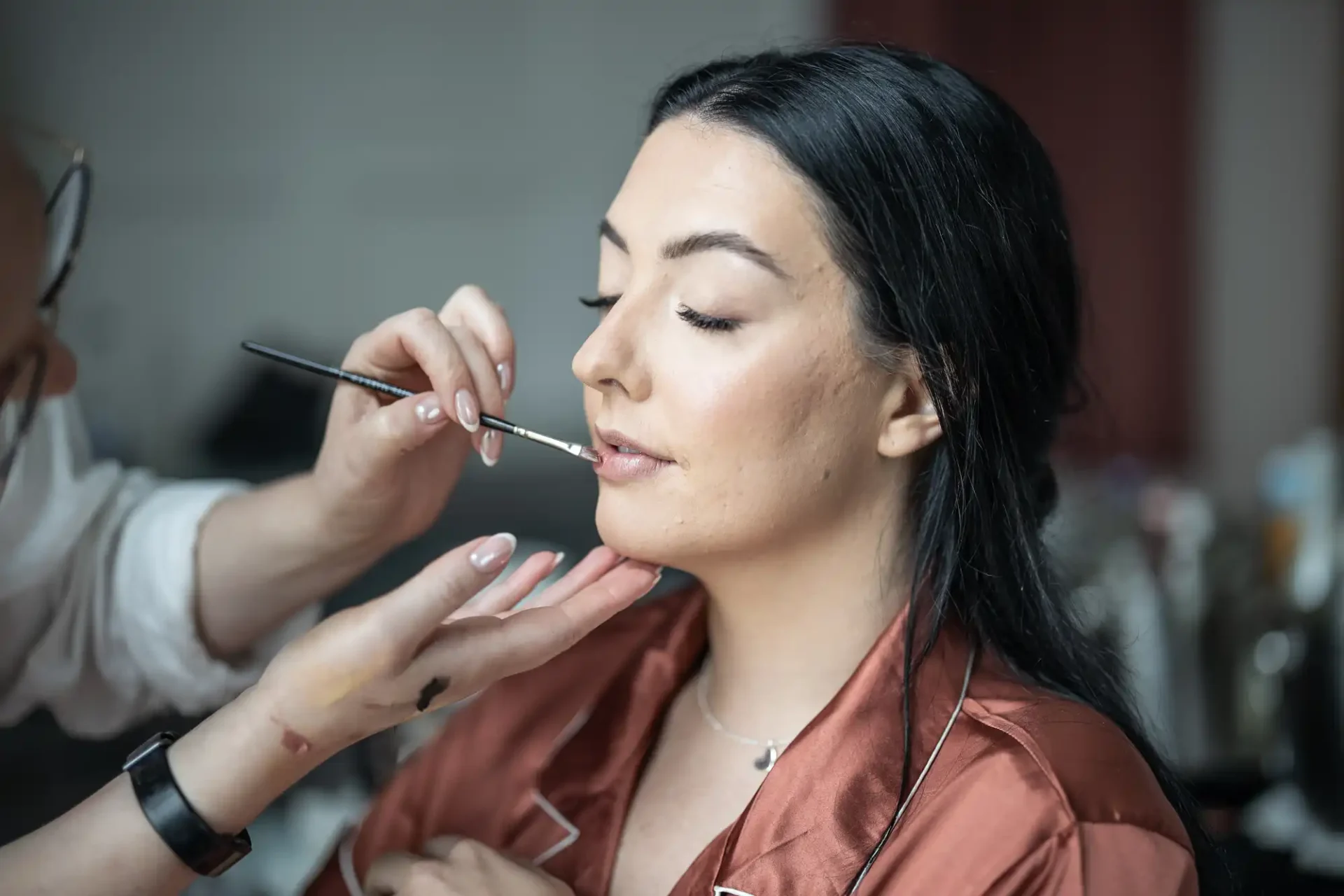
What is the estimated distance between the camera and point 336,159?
A: 297 centimetres

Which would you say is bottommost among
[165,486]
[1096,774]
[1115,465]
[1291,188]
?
[1115,465]

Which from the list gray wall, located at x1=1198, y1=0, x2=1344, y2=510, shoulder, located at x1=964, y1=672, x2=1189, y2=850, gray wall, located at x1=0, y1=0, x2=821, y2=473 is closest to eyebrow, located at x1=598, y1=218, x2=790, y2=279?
shoulder, located at x1=964, y1=672, x2=1189, y2=850

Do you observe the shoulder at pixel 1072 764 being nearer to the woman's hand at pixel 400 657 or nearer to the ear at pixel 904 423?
the ear at pixel 904 423

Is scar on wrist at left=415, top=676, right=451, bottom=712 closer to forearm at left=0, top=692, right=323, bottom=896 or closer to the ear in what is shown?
forearm at left=0, top=692, right=323, bottom=896

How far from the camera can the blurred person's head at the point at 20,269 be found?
83cm

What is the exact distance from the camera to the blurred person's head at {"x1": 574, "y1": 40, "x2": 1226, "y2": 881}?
1004mm

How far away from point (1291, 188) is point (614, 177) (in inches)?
67.6

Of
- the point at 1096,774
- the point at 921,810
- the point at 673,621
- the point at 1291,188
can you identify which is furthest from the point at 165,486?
the point at 1291,188

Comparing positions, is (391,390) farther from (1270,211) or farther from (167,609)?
(1270,211)

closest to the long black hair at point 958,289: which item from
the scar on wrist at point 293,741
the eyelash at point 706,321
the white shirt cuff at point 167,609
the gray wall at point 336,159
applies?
the eyelash at point 706,321

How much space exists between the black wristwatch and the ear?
59 cm

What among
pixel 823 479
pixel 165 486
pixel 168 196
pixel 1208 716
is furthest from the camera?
pixel 168 196

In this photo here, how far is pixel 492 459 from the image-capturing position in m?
1.08

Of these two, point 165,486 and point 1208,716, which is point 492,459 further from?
point 1208,716
